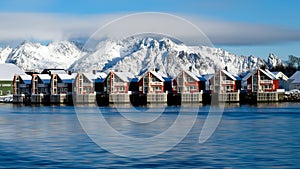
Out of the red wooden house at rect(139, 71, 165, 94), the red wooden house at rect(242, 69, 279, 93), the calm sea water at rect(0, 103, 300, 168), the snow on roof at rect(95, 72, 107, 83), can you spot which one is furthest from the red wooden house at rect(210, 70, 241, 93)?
the calm sea water at rect(0, 103, 300, 168)

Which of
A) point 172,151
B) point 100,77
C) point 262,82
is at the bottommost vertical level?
point 172,151

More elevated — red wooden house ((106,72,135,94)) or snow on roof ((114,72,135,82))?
snow on roof ((114,72,135,82))

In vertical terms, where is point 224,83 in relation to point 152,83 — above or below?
below

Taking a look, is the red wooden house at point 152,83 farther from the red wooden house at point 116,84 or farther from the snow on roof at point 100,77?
the snow on roof at point 100,77

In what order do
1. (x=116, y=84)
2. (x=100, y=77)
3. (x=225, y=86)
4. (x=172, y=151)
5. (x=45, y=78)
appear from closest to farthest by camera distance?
(x=172, y=151) → (x=225, y=86) → (x=116, y=84) → (x=100, y=77) → (x=45, y=78)

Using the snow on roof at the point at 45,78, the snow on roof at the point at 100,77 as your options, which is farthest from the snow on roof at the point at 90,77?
the snow on roof at the point at 45,78

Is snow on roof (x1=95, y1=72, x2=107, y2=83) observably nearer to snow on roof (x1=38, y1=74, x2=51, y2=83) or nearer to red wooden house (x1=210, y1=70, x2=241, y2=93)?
snow on roof (x1=38, y1=74, x2=51, y2=83)

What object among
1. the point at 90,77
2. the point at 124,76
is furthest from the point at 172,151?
the point at 90,77

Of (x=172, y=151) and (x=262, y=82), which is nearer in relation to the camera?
(x=172, y=151)

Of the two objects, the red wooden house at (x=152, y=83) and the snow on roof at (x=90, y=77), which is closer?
the red wooden house at (x=152, y=83)

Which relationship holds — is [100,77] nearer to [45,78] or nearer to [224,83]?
[45,78]

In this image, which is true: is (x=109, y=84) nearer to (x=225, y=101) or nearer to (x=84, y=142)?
(x=225, y=101)

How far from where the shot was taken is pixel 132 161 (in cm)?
3553

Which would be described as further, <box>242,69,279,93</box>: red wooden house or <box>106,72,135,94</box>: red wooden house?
<box>106,72,135,94</box>: red wooden house
